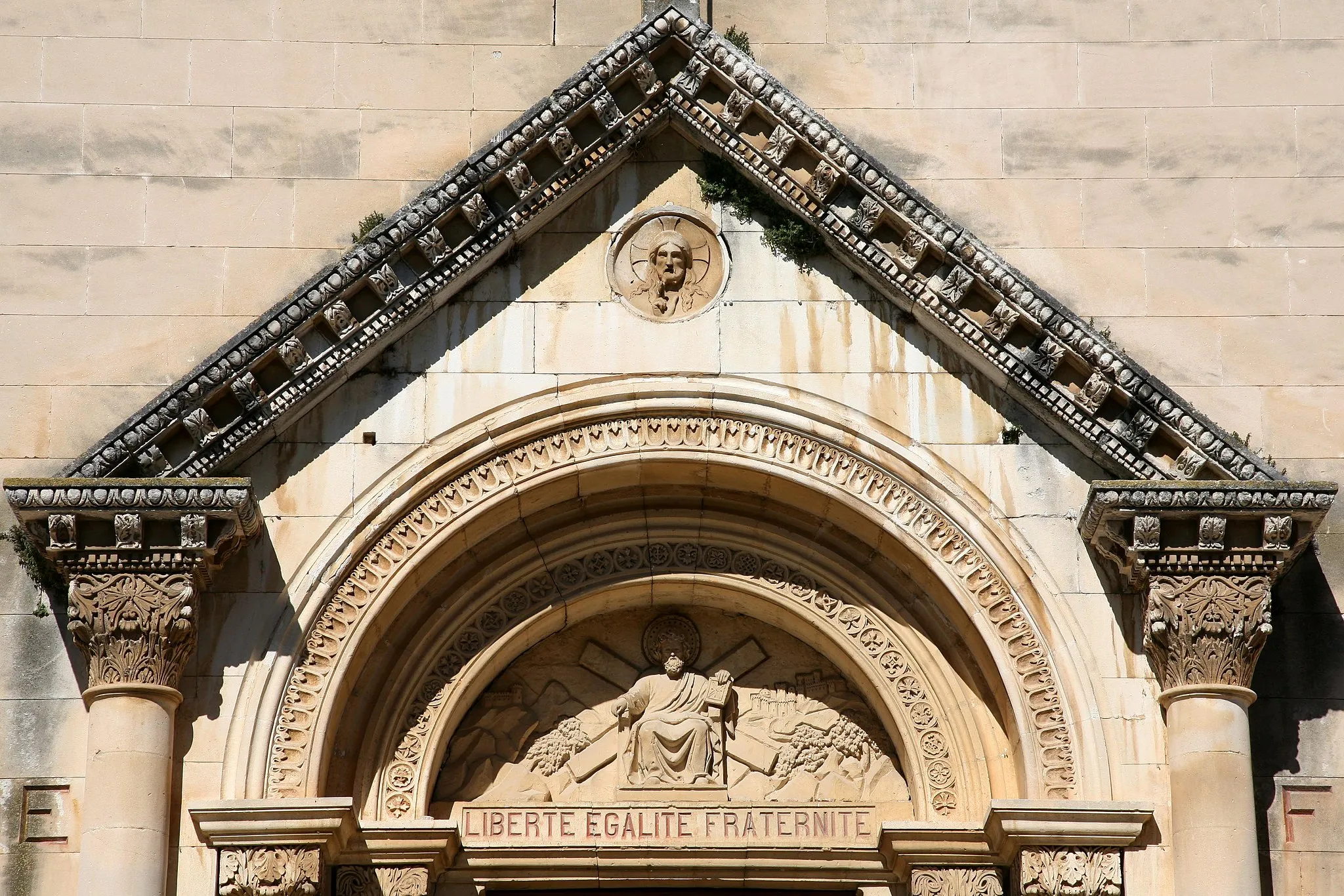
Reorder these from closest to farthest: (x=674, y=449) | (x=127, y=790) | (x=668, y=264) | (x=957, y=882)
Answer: (x=127, y=790), (x=957, y=882), (x=674, y=449), (x=668, y=264)

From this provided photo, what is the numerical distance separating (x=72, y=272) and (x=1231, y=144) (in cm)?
961

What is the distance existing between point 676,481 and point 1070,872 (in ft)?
13.8

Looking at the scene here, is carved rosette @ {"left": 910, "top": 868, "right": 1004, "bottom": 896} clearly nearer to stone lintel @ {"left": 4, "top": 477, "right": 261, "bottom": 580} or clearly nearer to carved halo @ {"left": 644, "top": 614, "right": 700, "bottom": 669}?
carved halo @ {"left": 644, "top": 614, "right": 700, "bottom": 669}

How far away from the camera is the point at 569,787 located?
17094 millimetres

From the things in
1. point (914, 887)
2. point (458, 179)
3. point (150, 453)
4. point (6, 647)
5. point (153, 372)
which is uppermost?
point (458, 179)

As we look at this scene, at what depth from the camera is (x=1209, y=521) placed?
15523 millimetres

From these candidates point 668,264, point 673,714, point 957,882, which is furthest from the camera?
point 673,714

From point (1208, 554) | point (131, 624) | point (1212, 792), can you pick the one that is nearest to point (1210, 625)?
point (1208, 554)

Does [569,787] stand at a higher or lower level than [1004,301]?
lower

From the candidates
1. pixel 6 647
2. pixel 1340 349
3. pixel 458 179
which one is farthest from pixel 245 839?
pixel 1340 349

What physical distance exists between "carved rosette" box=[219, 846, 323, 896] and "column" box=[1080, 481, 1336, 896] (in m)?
6.15

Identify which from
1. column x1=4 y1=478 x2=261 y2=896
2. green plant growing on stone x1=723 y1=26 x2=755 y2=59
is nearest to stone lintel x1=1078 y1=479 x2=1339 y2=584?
green plant growing on stone x1=723 y1=26 x2=755 y2=59

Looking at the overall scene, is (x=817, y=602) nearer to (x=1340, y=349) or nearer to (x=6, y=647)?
(x=1340, y=349)

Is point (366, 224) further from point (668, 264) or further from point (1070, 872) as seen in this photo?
point (1070, 872)
